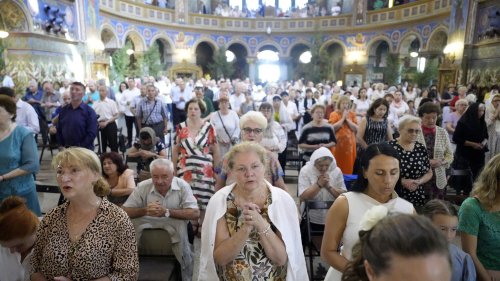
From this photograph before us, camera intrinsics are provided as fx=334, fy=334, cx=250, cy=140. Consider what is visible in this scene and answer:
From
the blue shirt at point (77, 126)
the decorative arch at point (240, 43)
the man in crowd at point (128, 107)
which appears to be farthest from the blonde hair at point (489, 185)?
the decorative arch at point (240, 43)

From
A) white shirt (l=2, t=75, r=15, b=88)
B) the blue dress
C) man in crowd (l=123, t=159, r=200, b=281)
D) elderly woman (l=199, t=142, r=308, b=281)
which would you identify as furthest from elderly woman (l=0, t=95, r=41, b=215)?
white shirt (l=2, t=75, r=15, b=88)

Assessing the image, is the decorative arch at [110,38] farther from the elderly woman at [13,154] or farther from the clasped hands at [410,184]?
the clasped hands at [410,184]

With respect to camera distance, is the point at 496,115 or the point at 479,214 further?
the point at 496,115

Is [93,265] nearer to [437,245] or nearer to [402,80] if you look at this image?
[437,245]

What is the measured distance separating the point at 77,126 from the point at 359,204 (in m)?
3.82

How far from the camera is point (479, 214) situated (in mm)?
2041

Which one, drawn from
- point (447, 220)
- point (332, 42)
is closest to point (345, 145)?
point (447, 220)

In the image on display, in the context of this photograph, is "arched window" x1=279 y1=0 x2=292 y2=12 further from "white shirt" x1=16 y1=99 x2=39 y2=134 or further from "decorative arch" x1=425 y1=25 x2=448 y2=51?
"white shirt" x1=16 y1=99 x2=39 y2=134

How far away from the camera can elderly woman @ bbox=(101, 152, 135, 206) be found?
3133 mm

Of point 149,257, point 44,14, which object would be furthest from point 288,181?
point 44,14

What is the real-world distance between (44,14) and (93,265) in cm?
1228

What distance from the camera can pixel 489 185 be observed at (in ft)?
6.68

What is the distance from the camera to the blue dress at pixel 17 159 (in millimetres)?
2744

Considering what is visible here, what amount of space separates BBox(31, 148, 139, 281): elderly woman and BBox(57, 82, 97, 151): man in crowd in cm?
275
